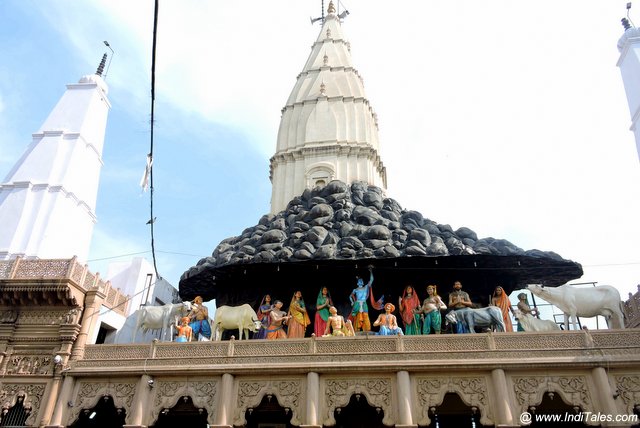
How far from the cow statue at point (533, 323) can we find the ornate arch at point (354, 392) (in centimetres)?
479

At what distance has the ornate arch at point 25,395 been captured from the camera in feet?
45.5

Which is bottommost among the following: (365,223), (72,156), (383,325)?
(383,325)

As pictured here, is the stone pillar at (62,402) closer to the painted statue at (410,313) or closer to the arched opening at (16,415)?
the arched opening at (16,415)

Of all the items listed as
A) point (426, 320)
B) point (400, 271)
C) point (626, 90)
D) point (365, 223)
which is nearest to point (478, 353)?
point (426, 320)

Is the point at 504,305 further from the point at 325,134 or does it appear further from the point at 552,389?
the point at 325,134

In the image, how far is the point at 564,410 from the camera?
13.4 meters

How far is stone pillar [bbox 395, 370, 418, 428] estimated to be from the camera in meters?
11.9

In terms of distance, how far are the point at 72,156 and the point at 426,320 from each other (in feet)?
67.1

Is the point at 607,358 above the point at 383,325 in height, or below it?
below

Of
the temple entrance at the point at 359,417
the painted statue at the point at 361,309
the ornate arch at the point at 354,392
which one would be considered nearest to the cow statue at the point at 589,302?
the painted statue at the point at 361,309

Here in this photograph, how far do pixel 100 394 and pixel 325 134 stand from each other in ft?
56.2

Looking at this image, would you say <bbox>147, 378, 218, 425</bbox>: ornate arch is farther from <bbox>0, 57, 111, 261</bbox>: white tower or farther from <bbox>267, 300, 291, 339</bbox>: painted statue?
<bbox>0, 57, 111, 261</bbox>: white tower

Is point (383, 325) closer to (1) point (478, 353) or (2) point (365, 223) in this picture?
(1) point (478, 353)

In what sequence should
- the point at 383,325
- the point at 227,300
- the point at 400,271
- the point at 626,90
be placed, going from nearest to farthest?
the point at 383,325
the point at 400,271
the point at 227,300
the point at 626,90
